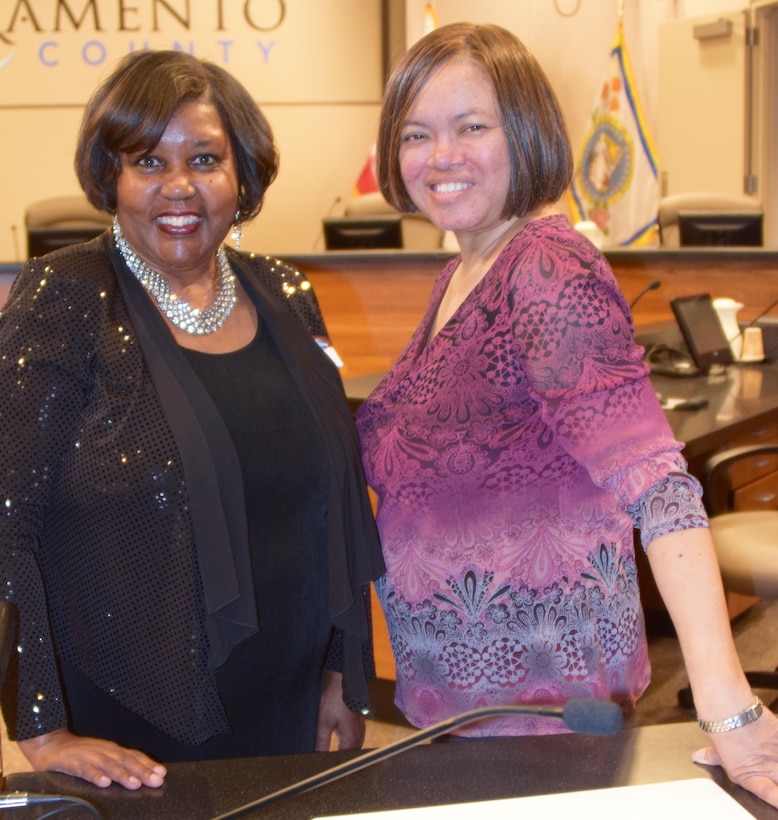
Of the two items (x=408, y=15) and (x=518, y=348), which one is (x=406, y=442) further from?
(x=408, y=15)

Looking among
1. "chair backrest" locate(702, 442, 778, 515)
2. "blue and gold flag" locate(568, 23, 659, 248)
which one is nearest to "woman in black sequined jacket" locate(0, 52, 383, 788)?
"chair backrest" locate(702, 442, 778, 515)

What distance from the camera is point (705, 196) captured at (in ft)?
18.2

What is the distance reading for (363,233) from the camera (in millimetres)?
5754

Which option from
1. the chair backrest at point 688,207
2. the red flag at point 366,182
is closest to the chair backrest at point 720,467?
the chair backrest at point 688,207

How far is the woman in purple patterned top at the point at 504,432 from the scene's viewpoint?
1237 mm

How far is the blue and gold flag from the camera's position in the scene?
711 centimetres

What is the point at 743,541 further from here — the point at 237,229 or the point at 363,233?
the point at 363,233

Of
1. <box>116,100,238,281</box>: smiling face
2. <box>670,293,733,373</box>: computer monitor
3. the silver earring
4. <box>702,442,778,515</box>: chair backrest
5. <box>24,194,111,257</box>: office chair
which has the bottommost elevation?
<box>702,442,778,515</box>: chair backrest

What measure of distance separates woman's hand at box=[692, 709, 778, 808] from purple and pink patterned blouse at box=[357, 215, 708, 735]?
1.06 feet

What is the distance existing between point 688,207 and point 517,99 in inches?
172

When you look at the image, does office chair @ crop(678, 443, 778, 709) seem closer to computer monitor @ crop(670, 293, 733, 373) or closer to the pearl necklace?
computer monitor @ crop(670, 293, 733, 373)

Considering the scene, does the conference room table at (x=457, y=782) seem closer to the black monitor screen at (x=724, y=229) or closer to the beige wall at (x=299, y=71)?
the black monitor screen at (x=724, y=229)

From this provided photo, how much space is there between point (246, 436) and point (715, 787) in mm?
789

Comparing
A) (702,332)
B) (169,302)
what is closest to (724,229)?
(702,332)
